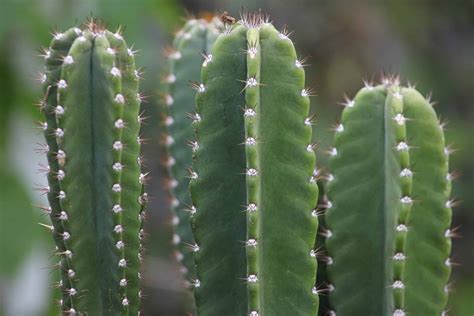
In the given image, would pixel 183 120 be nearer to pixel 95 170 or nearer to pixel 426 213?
pixel 95 170

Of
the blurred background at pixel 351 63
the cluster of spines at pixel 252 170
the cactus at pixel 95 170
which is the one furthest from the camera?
the blurred background at pixel 351 63

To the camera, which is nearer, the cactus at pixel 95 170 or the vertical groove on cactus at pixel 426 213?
the cactus at pixel 95 170

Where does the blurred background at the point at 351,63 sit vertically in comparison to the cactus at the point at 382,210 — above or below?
above

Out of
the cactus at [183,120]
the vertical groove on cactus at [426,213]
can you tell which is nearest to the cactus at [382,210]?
the vertical groove on cactus at [426,213]

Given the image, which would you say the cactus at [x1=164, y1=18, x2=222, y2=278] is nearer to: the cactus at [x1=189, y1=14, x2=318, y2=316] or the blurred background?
the cactus at [x1=189, y1=14, x2=318, y2=316]

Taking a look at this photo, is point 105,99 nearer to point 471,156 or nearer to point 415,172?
point 415,172

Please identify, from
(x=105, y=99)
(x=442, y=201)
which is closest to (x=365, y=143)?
(x=442, y=201)

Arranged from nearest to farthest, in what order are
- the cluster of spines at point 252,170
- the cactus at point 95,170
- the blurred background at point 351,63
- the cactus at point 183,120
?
1. the cluster of spines at point 252,170
2. the cactus at point 95,170
3. the cactus at point 183,120
4. the blurred background at point 351,63

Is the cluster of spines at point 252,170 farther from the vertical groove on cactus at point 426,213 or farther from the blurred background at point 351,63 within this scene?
the blurred background at point 351,63
